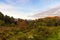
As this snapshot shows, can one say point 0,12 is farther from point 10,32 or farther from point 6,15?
point 10,32

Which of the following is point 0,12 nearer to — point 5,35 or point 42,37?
point 5,35

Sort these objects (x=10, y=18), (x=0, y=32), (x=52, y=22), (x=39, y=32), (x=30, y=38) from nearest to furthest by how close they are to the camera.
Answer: (x=30, y=38) → (x=39, y=32) → (x=0, y=32) → (x=52, y=22) → (x=10, y=18)

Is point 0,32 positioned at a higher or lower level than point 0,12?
lower

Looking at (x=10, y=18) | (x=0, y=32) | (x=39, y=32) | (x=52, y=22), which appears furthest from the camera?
(x=10, y=18)

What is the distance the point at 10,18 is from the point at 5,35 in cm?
2362

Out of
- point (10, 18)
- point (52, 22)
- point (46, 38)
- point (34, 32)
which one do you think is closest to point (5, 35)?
point (34, 32)

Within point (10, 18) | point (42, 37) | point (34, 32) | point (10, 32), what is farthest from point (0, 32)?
point (10, 18)

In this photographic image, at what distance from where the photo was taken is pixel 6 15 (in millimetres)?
60781

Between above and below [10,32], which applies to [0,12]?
above

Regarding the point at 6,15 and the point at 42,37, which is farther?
the point at 6,15

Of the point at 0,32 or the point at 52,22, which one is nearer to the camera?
the point at 0,32

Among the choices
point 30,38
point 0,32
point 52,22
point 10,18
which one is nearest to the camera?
point 30,38

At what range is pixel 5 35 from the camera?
36562 millimetres

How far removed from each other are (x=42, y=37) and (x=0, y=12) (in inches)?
1235
